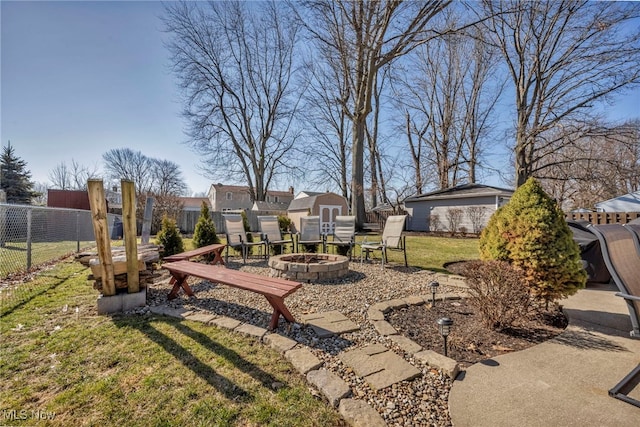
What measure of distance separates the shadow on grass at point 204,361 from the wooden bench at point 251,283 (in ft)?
1.83

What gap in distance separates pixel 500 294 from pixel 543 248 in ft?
2.80

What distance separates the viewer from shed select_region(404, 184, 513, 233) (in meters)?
15.6

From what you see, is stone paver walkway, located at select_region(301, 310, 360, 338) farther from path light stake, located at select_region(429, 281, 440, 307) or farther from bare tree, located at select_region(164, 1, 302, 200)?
bare tree, located at select_region(164, 1, 302, 200)

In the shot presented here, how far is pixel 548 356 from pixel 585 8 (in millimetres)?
16796

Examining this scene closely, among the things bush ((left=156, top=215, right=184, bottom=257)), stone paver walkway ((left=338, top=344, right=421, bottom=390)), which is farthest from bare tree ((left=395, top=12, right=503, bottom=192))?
stone paver walkway ((left=338, top=344, right=421, bottom=390))

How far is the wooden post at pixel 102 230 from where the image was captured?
3227mm

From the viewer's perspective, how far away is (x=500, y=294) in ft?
9.55

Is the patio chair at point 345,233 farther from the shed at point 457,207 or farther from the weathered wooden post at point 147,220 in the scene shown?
the shed at point 457,207

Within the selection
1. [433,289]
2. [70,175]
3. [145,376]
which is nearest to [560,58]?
[433,289]

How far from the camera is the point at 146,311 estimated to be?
11.6ft

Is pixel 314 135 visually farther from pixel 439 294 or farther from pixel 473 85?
pixel 439 294

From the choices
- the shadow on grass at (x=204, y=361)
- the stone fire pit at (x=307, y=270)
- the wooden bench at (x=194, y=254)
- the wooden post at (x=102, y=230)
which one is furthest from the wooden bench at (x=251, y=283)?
the stone fire pit at (x=307, y=270)

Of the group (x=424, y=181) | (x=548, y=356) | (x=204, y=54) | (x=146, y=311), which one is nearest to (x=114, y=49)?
(x=146, y=311)

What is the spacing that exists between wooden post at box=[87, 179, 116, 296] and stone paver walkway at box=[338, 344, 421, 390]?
296 centimetres
